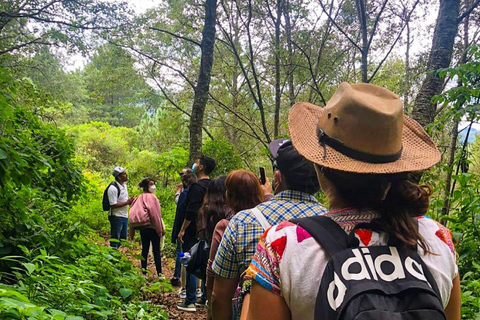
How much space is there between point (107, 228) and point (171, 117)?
333 inches

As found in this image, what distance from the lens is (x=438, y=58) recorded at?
4727mm

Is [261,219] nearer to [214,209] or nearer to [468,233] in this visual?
[214,209]

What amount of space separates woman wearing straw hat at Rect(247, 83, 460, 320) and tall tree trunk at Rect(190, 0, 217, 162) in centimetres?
646

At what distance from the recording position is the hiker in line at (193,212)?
4.39 m

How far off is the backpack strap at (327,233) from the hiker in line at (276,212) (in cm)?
92

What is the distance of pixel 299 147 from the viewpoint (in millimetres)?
1140

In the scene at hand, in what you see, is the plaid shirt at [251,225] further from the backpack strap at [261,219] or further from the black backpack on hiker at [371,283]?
the black backpack on hiker at [371,283]

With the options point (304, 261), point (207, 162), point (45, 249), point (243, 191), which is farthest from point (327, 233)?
point (207, 162)

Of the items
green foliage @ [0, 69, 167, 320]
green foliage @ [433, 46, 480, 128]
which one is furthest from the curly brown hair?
green foliage @ [433, 46, 480, 128]

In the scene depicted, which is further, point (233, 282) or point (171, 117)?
point (171, 117)

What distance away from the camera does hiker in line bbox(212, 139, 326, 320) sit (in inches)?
75.6

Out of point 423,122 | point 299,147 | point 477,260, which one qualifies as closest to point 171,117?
point 423,122

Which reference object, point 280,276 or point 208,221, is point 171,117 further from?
point 280,276

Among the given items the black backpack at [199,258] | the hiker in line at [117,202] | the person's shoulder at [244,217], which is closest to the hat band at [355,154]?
the person's shoulder at [244,217]
